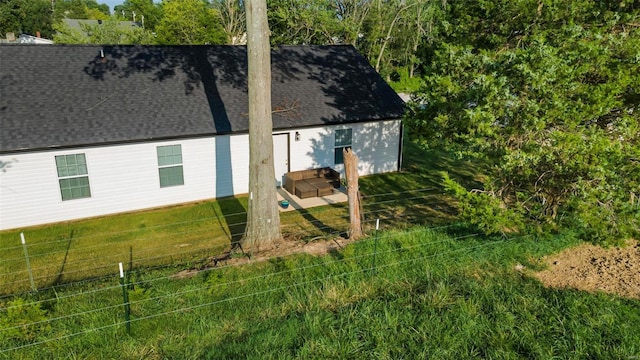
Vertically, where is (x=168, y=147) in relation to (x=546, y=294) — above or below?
above

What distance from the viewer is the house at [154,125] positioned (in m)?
13.4

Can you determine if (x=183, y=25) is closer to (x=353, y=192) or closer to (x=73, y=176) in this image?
(x=73, y=176)

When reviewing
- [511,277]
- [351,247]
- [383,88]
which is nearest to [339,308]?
[351,247]

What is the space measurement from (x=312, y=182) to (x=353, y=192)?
5738mm

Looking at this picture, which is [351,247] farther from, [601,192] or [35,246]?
[35,246]

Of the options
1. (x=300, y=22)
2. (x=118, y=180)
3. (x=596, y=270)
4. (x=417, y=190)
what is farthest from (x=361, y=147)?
(x=300, y=22)

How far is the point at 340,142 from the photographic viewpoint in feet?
59.0

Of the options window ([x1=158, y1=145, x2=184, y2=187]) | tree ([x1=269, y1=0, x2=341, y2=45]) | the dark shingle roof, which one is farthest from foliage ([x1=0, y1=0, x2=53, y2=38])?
window ([x1=158, y1=145, x2=184, y2=187])

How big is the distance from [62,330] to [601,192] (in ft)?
31.4

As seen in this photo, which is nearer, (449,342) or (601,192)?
(449,342)

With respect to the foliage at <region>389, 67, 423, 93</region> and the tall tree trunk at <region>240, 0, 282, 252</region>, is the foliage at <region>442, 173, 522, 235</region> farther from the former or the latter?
the foliage at <region>389, 67, 423, 93</region>

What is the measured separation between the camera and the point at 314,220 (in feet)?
45.9

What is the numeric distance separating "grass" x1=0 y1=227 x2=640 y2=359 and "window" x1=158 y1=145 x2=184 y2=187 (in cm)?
644

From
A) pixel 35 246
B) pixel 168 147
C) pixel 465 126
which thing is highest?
pixel 465 126
